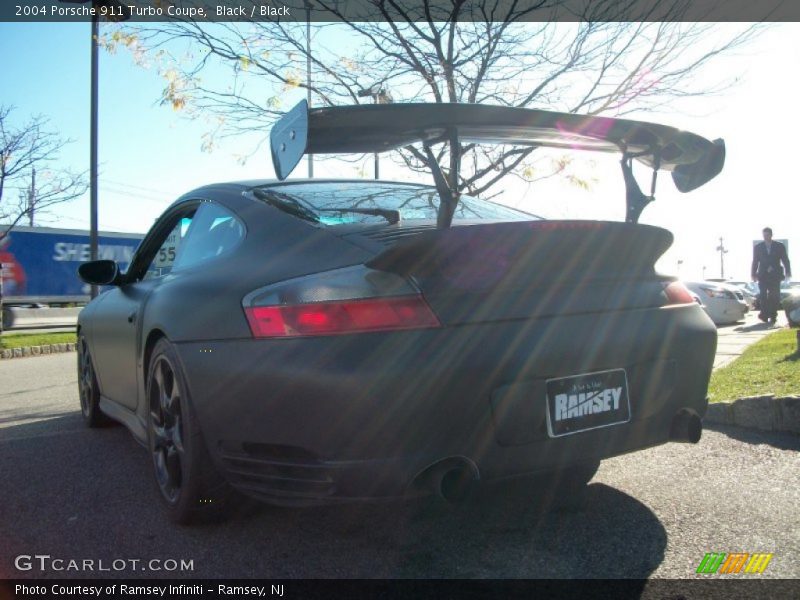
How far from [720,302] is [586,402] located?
44.2ft

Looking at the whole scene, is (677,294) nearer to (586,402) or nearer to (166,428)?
(586,402)

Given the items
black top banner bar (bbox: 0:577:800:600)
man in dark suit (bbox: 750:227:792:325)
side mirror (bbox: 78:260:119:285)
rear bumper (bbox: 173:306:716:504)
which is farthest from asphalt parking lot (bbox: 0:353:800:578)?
man in dark suit (bbox: 750:227:792:325)

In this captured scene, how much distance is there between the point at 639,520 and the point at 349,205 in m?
1.70

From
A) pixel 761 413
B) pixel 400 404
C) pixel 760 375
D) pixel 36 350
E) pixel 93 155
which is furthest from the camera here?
pixel 93 155

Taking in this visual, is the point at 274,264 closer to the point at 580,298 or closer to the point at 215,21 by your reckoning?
the point at 580,298

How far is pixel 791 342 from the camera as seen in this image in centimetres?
696

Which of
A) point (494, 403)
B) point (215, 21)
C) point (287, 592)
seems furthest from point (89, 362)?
point (215, 21)

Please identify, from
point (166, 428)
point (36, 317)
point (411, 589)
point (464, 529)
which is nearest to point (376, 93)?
point (166, 428)

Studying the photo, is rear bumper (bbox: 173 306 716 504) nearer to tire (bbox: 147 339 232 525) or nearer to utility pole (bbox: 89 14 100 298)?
tire (bbox: 147 339 232 525)

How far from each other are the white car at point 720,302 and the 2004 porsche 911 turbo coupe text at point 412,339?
40.6 ft

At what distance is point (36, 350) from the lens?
11.9m

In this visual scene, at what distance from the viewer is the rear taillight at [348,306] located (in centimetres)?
209

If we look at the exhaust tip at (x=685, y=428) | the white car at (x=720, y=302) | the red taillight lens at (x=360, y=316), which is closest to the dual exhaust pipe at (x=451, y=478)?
the red taillight lens at (x=360, y=316)

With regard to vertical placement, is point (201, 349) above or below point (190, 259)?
below
